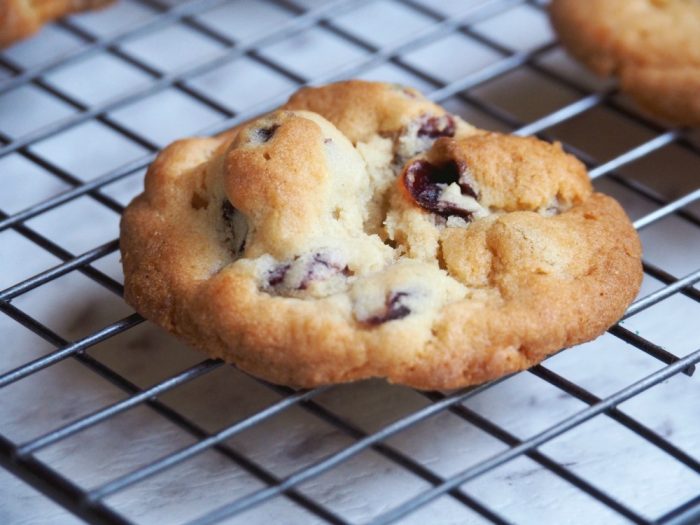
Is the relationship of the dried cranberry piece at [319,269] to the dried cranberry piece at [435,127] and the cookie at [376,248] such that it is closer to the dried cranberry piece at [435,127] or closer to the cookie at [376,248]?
the cookie at [376,248]

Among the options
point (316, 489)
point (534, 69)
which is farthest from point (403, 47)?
point (316, 489)

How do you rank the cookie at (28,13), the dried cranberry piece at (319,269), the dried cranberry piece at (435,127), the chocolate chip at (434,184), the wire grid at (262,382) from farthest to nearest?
the cookie at (28,13), the dried cranberry piece at (435,127), the chocolate chip at (434,184), the dried cranberry piece at (319,269), the wire grid at (262,382)

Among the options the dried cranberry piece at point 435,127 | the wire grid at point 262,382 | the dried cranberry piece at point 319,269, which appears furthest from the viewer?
the dried cranberry piece at point 435,127

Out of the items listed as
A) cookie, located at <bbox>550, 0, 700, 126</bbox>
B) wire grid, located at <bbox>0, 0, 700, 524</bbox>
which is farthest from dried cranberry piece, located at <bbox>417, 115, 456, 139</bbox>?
cookie, located at <bbox>550, 0, 700, 126</bbox>

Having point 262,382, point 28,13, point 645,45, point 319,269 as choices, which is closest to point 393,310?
point 319,269

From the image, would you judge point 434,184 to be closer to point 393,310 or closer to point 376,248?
point 376,248

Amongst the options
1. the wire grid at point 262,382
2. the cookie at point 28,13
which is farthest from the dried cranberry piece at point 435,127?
the cookie at point 28,13
